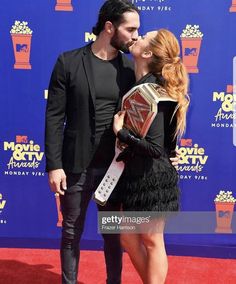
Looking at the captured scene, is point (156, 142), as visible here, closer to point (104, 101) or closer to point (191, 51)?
point (104, 101)

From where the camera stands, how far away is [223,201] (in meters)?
2.83

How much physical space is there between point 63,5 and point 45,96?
563mm

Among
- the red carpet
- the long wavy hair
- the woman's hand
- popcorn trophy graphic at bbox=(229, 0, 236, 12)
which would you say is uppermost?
popcorn trophy graphic at bbox=(229, 0, 236, 12)

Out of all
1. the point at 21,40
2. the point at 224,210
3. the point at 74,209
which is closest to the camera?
the point at 74,209

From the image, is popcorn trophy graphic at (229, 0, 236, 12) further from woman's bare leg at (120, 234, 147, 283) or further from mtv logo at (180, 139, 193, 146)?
woman's bare leg at (120, 234, 147, 283)

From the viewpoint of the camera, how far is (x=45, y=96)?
2807mm

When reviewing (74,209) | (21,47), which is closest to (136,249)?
(74,209)

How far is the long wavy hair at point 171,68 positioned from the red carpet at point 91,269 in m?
1.10

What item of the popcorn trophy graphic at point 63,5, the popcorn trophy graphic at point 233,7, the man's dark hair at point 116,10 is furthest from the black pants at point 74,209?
the popcorn trophy graphic at point 233,7

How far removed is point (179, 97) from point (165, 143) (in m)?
0.23

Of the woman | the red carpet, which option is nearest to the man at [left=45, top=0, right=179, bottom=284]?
the woman

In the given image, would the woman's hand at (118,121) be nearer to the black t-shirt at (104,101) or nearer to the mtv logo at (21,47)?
the black t-shirt at (104,101)

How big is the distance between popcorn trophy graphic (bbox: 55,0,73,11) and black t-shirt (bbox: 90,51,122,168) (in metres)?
0.84

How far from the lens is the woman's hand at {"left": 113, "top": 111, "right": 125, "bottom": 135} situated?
1820 millimetres
